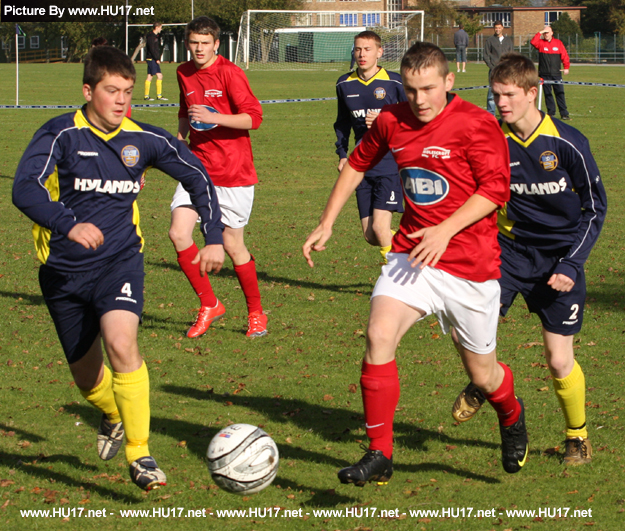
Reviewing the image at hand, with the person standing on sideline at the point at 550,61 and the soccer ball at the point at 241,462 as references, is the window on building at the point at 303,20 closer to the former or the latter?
the person standing on sideline at the point at 550,61

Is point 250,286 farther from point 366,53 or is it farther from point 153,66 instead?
point 153,66

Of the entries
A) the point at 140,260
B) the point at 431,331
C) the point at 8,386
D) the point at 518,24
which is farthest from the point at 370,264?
the point at 518,24

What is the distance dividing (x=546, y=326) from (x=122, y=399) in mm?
2538

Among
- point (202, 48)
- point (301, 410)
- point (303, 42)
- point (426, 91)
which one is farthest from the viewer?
point (303, 42)

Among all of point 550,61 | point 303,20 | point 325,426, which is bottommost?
point 325,426

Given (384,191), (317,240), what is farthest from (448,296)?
(384,191)

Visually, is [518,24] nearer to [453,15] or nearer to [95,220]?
[453,15]

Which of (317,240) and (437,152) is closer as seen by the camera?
(437,152)

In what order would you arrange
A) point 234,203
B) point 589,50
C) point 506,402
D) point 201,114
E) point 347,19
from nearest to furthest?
point 506,402 → point 201,114 → point 234,203 → point 589,50 → point 347,19

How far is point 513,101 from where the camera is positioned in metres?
4.65

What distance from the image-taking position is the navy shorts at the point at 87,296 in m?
4.40

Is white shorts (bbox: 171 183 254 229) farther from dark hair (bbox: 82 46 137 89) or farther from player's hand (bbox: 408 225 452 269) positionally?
player's hand (bbox: 408 225 452 269)

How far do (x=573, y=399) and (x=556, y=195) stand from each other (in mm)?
1237

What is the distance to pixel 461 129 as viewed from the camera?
419cm
